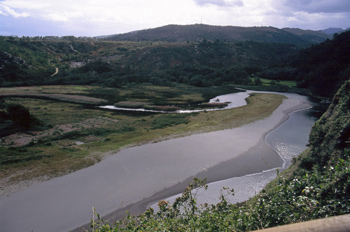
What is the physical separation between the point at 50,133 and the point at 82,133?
4366 millimetres

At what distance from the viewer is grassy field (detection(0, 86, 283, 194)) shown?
2353 centimetres

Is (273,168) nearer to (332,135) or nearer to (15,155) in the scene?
(332,135)

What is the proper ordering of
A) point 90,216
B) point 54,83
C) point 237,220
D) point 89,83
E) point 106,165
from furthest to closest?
point 89,83, point 54,83, point 106,165, point 90,216, point 237,220

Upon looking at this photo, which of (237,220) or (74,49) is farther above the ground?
(74,49)

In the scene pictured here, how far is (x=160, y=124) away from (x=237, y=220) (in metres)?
30.9

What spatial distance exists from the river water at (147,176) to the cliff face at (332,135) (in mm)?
5745

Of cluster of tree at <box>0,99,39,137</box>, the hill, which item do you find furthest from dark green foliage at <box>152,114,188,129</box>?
the hill

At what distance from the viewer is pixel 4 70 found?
82062mm

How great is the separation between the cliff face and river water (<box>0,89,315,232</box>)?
5.75m

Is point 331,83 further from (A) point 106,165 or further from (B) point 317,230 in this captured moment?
(B) point 317,230

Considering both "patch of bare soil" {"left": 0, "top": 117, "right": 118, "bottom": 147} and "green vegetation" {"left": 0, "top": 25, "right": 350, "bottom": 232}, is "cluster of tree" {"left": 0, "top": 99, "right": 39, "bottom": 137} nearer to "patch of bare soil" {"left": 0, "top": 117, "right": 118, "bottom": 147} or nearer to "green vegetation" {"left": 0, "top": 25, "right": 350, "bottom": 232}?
"green vegetation" {"left": 0, "top": 25, "right": 350, "bottom": 232}

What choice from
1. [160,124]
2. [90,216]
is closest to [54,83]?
[160,124]

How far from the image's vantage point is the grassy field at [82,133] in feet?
77.2

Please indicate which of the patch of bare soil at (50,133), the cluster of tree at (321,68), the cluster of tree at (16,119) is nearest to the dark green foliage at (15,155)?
the patch of bare soil at (50,133)
